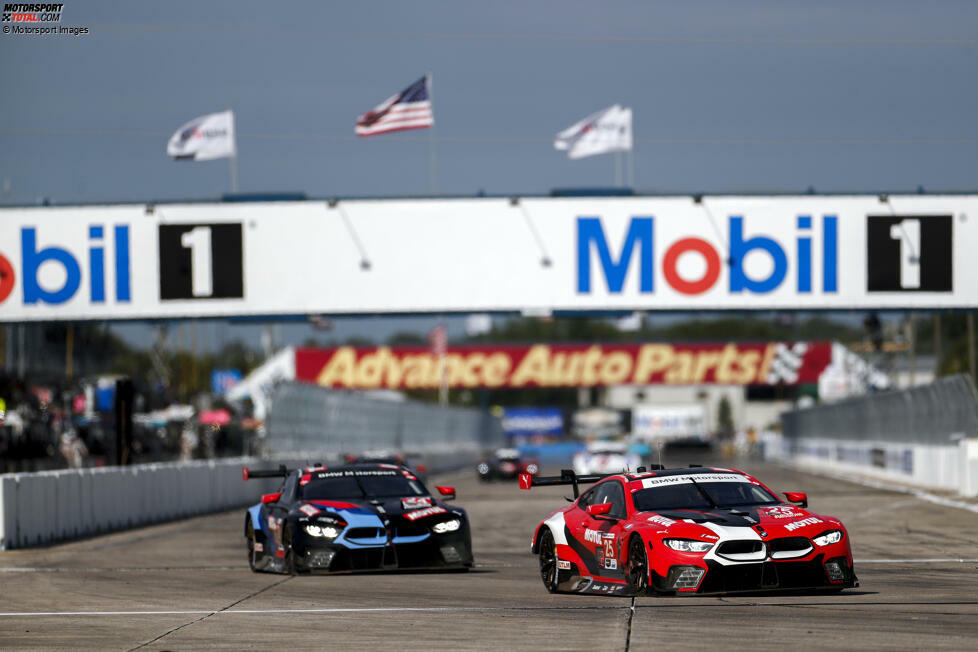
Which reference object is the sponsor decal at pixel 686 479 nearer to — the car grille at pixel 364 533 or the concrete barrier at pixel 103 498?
the car grille at pixel 364 533

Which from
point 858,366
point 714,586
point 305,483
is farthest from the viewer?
point 858,366

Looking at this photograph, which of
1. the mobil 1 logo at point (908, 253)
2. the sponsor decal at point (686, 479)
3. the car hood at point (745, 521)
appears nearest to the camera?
the car hood at point (745, 521)

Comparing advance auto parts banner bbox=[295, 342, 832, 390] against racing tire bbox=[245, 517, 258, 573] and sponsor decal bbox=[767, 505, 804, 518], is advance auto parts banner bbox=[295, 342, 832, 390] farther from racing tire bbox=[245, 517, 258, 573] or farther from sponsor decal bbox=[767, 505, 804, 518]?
sponsor decal bbox=[767, 505, 804, 518]

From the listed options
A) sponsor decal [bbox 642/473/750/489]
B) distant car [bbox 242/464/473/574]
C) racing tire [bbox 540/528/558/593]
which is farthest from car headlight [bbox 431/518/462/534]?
sponsor decal [bbox 642/473/750/489]

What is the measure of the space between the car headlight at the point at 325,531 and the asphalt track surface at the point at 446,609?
49cm

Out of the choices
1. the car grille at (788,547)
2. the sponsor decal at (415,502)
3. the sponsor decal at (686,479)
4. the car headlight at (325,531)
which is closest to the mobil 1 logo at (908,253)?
the sponsor decal at (415,502)

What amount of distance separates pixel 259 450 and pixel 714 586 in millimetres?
33573

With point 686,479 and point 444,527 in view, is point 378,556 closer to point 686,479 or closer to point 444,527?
point 444,527

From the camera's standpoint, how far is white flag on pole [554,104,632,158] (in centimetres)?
3619

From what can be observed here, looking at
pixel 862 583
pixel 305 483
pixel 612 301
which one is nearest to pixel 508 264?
pixel 612 301

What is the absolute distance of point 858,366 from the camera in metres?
88.2

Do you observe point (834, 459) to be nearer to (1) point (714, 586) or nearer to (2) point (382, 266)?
(2) point (382, 266)

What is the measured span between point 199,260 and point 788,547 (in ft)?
80.5

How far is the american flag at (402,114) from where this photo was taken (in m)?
34.8
